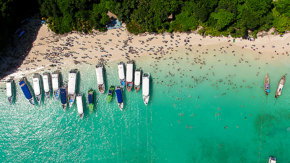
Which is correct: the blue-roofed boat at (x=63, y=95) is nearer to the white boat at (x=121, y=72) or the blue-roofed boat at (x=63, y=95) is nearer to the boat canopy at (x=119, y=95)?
the boat canopy at (x=119, y=95)

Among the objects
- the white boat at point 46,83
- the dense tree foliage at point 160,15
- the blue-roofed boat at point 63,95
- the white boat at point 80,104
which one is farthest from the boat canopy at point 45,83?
the dense tree foliage at point 160,15

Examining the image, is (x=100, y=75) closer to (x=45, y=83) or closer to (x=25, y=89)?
(x=45, y=83)

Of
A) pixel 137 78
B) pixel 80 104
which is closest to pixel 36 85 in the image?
pixel 80 104

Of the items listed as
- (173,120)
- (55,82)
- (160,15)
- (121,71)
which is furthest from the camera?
(173,120)

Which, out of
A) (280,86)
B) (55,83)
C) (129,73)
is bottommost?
(280,86)

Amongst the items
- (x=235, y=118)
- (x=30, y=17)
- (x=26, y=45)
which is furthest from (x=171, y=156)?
(x=30, y=17)

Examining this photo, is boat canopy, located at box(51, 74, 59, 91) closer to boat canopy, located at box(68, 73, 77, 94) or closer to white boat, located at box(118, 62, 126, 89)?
boat canopy, located at box(68, 73, 77, 94)

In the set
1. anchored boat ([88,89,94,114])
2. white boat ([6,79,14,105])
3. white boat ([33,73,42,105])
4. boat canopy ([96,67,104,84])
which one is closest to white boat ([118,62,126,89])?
boat canopy ([96,67,104,84])
